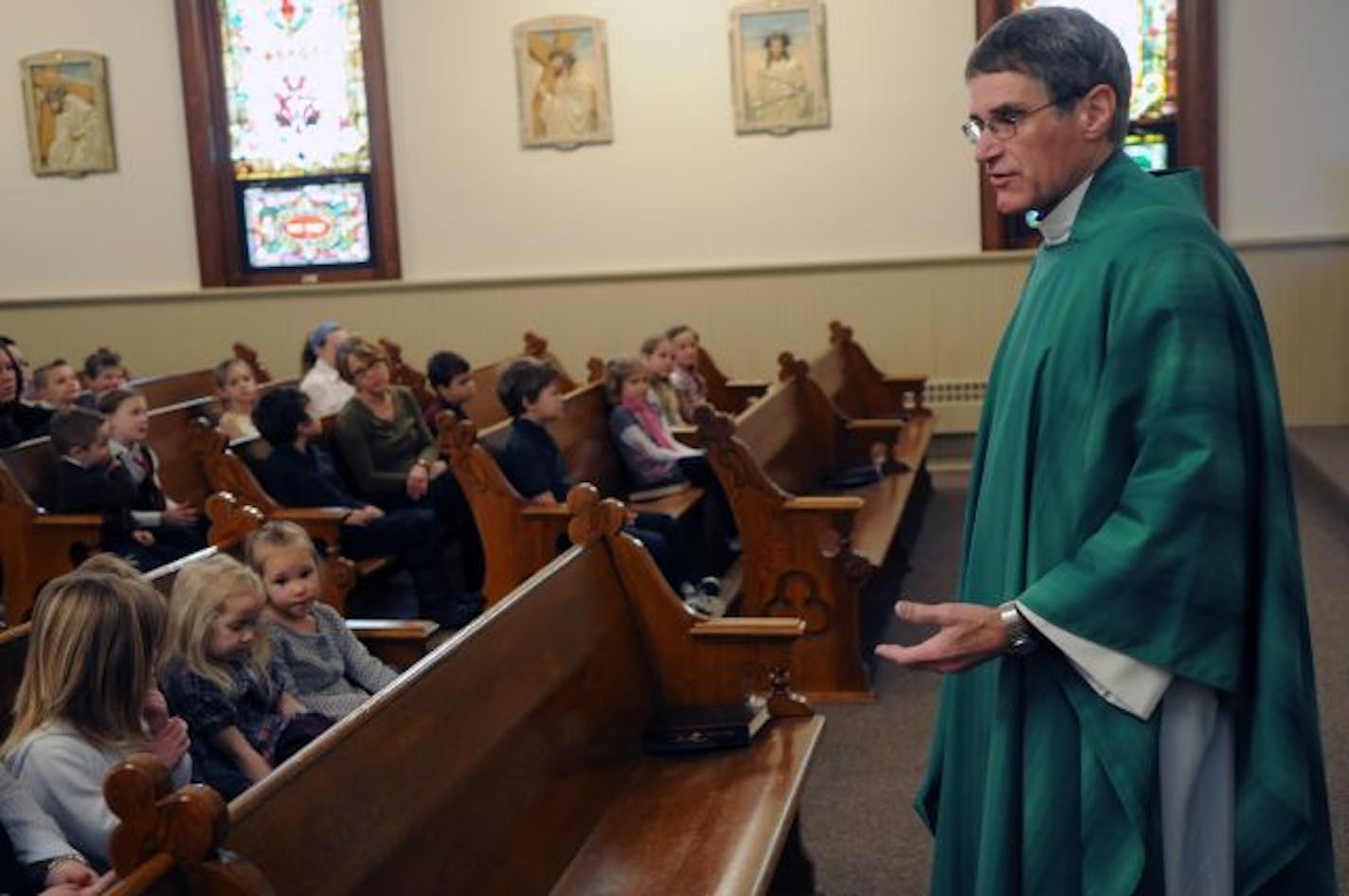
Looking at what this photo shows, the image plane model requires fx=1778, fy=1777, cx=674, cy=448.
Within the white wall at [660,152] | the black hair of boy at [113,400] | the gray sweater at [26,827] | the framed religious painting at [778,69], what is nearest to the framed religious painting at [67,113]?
the white wall at [660,152]

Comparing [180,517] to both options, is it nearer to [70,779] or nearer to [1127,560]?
[70,779]

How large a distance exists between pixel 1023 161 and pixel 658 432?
200 inches

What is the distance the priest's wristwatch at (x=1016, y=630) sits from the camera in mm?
2160

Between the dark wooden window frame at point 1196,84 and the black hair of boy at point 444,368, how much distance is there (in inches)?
Result: 133

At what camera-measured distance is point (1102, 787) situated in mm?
2188

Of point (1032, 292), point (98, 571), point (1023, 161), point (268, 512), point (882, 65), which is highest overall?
point (882, 65)

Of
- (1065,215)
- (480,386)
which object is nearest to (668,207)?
(480,386)

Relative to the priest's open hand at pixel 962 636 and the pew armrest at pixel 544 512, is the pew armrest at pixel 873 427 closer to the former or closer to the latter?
the pew armrest at pixel 544 512

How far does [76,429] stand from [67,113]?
5.36 meters

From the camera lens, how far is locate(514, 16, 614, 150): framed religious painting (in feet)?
33.2

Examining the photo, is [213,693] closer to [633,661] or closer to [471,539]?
[633,661]

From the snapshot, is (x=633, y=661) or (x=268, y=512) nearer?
(x=633, y=661)

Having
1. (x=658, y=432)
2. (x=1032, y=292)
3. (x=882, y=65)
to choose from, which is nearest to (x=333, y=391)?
(x=658, y=432)

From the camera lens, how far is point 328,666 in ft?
13.2
